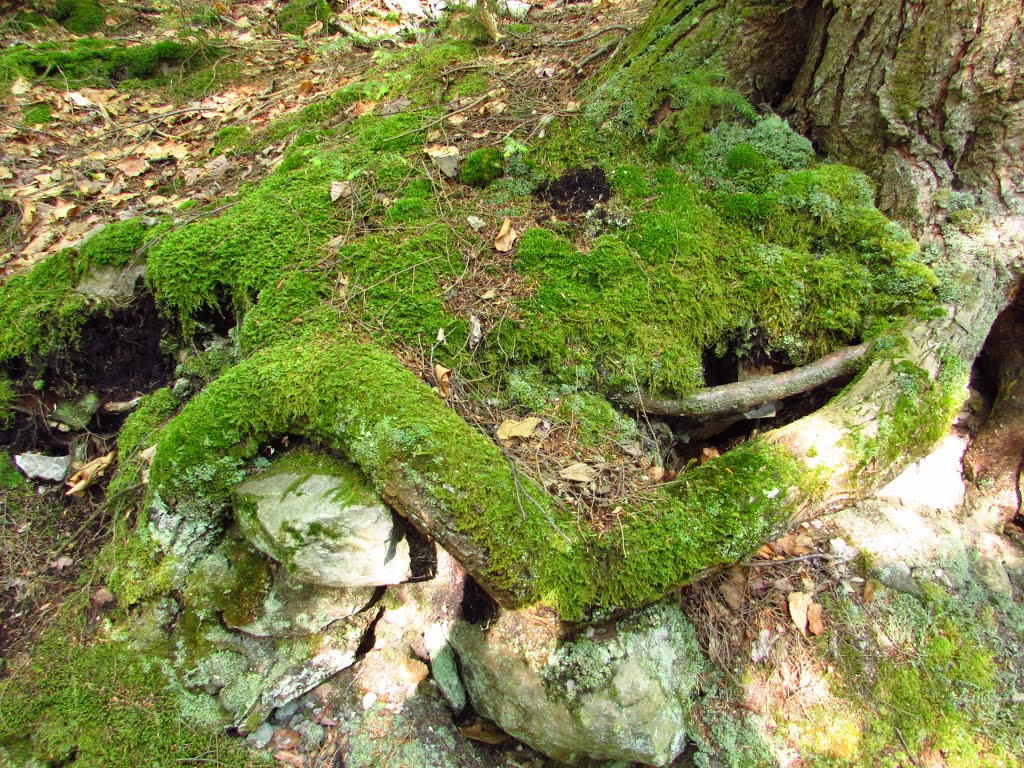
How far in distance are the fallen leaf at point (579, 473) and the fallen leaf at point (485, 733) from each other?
1432mm

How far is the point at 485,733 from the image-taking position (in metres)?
2.90

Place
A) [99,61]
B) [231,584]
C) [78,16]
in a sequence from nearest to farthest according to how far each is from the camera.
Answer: [231,584], [99,61], [78,16]

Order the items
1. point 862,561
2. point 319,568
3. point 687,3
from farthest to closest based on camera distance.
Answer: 1. point 687,3
2. point 862,561
3. point 319,568

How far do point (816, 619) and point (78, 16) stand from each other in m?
9.20

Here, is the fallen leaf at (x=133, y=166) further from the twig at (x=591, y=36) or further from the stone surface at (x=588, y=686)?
the stone surface at (x=588, y=686)

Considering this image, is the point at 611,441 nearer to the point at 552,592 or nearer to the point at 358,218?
the point at 552,592

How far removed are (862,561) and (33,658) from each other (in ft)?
14.8

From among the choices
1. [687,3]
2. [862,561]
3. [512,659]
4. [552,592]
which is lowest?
[512,659]

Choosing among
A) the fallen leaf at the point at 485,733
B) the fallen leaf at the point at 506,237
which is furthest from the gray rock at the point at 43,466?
the fallen leaf at the point at 506,237

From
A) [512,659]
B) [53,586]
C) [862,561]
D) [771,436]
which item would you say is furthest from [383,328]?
[862,561]

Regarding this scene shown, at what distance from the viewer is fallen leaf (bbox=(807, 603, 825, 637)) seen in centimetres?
301

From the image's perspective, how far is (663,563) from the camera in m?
2.47

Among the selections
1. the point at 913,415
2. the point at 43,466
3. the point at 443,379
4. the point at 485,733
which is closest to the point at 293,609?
the point at 485,733

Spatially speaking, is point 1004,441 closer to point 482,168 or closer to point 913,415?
point 913,415
